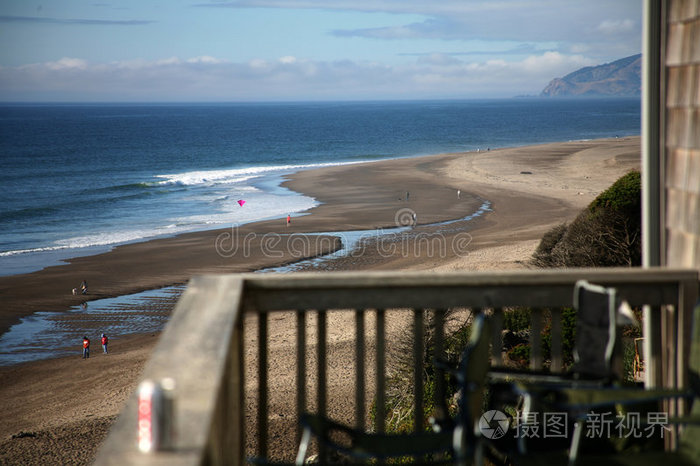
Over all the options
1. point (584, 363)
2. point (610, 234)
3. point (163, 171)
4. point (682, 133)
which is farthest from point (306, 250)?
point (163, 171)

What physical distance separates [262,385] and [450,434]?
0.71 meters

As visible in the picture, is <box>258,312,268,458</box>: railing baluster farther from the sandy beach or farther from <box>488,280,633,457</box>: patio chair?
the sandy beach

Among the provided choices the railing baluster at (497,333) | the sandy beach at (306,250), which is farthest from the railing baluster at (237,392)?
the sandy beach at (306,250)

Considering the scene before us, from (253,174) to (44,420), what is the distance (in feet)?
134

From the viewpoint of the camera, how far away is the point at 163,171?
5534 centimetres

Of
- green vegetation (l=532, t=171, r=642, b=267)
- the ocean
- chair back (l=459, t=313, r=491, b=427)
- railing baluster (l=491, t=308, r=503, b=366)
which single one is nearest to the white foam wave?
the ocean

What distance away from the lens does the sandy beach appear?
11.7 meters

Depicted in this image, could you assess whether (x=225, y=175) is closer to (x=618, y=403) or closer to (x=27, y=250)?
(x=27, y=250)

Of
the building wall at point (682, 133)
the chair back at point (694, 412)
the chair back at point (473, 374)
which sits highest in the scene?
the building wall at point (682, 133)

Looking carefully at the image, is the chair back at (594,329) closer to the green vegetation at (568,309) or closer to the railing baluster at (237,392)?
the railing baluster at (237,392)

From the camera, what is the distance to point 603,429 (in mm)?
2441

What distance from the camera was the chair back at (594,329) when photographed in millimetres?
2281

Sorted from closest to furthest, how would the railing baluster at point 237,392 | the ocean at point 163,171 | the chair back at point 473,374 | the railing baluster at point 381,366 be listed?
the chair back at point 473,374 < the railing baluster at point 237,392 < the railing baluster at point 381,366 < the ocean at point 163,171

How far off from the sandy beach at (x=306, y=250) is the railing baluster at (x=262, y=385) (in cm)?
763
